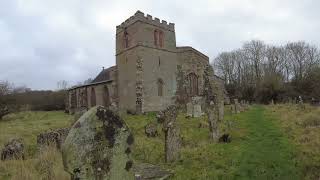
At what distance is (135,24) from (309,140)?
27544 millimetres

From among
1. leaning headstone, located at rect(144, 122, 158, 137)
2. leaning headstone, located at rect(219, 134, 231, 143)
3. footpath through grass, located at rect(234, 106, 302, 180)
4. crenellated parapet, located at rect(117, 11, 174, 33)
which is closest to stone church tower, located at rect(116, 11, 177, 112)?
crenellated parapet, located at rect(117, 11, 174, 33)

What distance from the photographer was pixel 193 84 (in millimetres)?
43375

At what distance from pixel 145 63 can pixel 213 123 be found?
23703mm

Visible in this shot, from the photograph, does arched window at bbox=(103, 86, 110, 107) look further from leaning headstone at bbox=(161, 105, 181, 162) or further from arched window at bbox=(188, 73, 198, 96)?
leaning headstone at bbox=(161, 105, 181, 162)

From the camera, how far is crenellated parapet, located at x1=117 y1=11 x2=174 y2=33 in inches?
1497

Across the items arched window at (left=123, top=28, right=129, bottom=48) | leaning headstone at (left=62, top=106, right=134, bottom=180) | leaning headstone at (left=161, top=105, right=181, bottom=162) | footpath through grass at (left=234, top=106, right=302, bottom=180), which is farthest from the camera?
arched window at (left=123, top=28, right=129, bottom=48)

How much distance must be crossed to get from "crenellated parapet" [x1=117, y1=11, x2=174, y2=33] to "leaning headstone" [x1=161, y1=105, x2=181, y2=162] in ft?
88.2

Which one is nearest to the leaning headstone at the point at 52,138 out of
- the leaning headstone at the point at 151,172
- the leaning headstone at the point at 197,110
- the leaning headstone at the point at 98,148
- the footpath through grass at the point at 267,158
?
the leaning headstone at the point at 151,172

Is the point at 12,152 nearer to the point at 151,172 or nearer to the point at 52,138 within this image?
the point at 52,138

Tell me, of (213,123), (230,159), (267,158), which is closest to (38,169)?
(230,159)

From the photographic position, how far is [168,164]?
34.3 feet

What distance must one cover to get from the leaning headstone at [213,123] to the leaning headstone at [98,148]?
919 centimetres

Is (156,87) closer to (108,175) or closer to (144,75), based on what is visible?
(144,75)

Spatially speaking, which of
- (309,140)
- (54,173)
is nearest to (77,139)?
(54,173)
